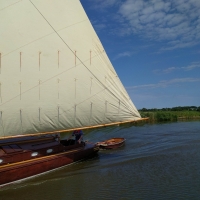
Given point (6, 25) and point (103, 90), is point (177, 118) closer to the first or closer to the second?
point (103, 90)

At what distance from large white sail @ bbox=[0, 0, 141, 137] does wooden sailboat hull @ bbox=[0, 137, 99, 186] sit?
138cm

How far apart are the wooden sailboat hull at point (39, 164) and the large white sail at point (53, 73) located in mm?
1381

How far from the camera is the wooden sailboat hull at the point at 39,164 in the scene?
970 cm

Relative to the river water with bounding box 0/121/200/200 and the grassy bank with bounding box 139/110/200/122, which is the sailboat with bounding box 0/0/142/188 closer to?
the river water with bounding box 0/121/200/200

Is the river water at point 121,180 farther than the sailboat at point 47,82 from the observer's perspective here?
No

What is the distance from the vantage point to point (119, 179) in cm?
1070

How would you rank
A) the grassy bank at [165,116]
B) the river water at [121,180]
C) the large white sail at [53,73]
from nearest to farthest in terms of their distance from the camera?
the river water at [121,180], the large white sail at [53,73], the grassy bank at [165,116]

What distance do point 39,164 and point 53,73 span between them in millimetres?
3953

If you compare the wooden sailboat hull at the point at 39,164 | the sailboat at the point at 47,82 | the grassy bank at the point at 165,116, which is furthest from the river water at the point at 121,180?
the grassy bank at the point at 165,116

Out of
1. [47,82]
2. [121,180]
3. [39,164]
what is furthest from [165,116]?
[47,82]

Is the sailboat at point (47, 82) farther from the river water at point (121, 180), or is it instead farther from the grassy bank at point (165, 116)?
the grassy bank at point (165, 116)

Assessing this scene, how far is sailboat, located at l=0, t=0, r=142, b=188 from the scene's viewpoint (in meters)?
9.66

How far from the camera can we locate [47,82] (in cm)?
1019

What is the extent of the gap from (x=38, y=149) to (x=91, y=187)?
9.54 ft
